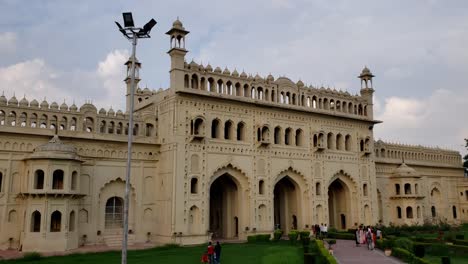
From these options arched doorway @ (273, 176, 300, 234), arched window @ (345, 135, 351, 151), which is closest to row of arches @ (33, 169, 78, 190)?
arched doorway @ (273, 176, 300, 234)

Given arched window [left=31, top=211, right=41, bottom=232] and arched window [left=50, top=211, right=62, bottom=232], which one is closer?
arched window [left=31, top=211, right=41, bottom=232]

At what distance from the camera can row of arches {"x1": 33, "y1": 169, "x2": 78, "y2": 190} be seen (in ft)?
73.8

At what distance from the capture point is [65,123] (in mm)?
24781

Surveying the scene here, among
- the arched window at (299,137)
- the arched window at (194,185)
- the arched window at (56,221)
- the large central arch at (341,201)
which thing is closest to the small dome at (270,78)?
the arched window at (299,137)

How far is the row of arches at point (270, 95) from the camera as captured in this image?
27234 millimetres

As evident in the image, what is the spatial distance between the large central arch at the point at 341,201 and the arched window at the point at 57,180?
19210mm

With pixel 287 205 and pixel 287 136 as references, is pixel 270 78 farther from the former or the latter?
pixel 287 205

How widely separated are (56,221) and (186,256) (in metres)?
7.56

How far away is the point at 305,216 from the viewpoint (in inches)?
1228

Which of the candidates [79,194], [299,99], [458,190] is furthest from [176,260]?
[458,190]

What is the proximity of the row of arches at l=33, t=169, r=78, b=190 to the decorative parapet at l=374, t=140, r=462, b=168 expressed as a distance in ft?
86.6

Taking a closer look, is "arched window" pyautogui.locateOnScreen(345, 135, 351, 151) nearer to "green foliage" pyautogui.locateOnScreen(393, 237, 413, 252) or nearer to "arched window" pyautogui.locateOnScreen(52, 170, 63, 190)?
"green foliage" pyautogui.locateOnScreen(393, 237, 413, 252)

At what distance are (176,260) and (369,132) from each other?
2264 centimetres

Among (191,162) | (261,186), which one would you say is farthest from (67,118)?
(261,186)
